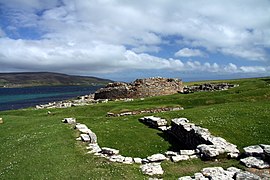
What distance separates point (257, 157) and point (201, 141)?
5.76 m

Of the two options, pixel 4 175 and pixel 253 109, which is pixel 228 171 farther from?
pixel 253 109

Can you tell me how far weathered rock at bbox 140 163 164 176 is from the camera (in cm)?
1894

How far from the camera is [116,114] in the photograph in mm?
42500

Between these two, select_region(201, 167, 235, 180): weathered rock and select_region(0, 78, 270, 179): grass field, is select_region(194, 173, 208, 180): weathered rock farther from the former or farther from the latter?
select_region(0, 78, 270, 179): grass field

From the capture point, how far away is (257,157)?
20.2m

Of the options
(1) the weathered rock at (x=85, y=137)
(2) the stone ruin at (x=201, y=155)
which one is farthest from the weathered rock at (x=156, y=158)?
(1) the weathered rock at (x=85, y=137)

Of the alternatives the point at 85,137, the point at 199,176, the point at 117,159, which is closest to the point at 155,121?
the point at 85,137

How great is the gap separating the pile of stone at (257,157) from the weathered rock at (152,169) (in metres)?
5.56

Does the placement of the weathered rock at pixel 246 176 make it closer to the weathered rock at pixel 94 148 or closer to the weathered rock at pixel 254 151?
the weathered rock at pixel 254 151

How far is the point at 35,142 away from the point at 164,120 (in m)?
14.7

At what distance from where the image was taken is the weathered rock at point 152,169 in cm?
1894

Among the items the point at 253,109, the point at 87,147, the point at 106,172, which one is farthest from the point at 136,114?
the point at 106,172

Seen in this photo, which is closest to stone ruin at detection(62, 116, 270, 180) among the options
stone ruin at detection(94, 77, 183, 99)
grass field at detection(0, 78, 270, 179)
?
grass field at detection(0, 78, 270, 179)

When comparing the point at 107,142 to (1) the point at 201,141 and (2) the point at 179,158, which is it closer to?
(1) the point at 201,141
